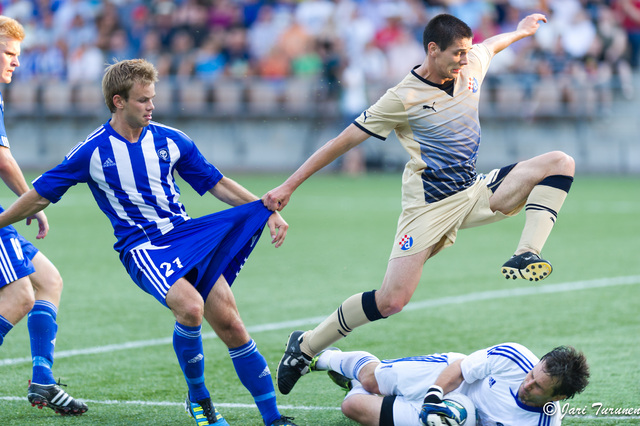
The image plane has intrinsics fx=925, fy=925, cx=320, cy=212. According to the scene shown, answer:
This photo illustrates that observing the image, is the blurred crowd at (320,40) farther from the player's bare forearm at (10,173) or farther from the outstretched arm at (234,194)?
the player's bare forearm at (10,173)

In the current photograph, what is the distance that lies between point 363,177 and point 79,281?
1094 centimetres

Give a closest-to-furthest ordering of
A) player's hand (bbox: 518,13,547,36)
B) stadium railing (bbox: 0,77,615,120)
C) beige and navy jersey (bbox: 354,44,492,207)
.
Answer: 1. beige and navy jersey (bbox: 354,44,492,207)
2. player's hand (bbox: 518,13,547,36)
3. stadium railing (bbox: 0,77,615,120)

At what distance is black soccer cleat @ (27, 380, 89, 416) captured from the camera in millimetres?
5293

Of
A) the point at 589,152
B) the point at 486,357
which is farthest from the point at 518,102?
the point at 486,357

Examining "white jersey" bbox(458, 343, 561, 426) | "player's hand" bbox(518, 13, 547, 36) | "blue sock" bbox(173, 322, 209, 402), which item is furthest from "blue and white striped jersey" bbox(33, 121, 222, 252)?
"player's hand" bbox(518, 13, 547, 36)

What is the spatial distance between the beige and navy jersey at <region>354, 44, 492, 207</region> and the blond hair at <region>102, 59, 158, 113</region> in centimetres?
130

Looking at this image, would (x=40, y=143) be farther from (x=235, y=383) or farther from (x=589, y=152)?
(x=235, y=383)

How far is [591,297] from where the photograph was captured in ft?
28.5

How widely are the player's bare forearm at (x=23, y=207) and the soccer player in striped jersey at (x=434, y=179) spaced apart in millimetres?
1384

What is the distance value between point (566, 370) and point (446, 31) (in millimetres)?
2115

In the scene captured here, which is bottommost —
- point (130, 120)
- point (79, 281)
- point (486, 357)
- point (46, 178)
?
point (79, 281)

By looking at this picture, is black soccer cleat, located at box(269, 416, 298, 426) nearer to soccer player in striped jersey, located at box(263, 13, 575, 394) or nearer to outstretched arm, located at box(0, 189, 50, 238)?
soccer player in striped jersey, located at box(263, 13, 575, 394)

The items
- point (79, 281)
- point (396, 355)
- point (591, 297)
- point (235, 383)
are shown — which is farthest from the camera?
point (79, 281)

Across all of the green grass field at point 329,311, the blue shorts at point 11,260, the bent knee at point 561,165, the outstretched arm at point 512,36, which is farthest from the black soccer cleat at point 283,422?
the outstretched arm at point 512,36
